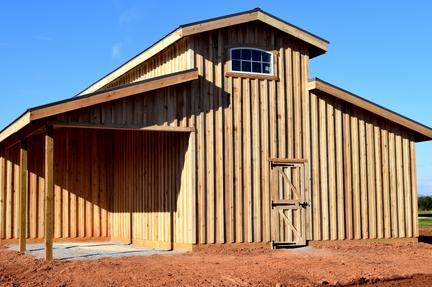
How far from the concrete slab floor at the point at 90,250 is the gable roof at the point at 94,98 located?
291 cm

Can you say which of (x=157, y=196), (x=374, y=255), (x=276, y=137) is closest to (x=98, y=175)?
(x=157, y=196)

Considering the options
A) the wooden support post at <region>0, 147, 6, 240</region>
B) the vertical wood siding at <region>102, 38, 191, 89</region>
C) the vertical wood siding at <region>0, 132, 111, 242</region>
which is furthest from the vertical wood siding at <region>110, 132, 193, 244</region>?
the wooden support post at <region>0, 147, 6, 240</region>

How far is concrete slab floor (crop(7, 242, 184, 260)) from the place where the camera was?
45.5ft

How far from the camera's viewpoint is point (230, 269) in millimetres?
11695

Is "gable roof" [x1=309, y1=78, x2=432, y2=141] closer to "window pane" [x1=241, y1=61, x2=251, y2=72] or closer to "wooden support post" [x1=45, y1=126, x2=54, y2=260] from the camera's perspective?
"window pane" [x1=241, y1=61, x2=251, y2=72]

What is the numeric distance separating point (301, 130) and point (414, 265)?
15.7 feet

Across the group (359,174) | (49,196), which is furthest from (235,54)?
(49,196)

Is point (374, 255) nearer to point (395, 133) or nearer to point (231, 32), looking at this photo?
point (395, 133)

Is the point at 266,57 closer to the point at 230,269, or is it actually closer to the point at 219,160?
the point at 219,160

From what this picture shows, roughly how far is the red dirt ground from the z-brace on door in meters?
1.02

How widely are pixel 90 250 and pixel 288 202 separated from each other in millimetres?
5009

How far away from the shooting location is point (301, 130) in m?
16.3

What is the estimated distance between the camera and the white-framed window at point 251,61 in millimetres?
15672

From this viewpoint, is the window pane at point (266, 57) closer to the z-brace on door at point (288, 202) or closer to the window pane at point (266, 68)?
the window pane at point (266, 68)
